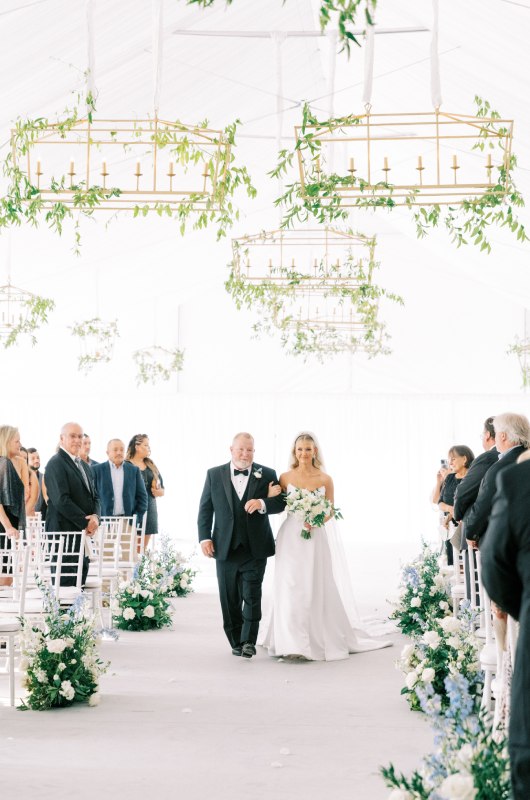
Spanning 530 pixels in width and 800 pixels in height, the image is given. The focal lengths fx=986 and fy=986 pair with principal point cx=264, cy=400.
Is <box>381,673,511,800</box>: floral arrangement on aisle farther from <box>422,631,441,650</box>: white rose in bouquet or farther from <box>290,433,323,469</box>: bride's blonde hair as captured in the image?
<box>290,433,323,469</box>: bride's blonde hair

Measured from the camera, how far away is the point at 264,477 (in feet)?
25.9

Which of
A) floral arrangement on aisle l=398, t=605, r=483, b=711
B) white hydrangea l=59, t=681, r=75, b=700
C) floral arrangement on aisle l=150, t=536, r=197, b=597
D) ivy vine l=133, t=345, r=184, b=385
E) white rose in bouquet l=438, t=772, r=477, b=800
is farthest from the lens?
ivy vine l=133, t=345, r=184, b=385

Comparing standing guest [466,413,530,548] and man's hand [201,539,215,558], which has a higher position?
standing guest [466,413,530,548]

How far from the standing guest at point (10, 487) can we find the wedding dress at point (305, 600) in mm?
2070

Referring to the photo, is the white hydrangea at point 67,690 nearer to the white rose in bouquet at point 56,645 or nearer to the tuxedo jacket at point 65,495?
the white rose in bouquet at point 56,645

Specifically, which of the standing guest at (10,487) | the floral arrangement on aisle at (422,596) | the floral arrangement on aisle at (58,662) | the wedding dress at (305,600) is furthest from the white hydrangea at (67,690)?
the floral arrangement on aisle at (422,596)

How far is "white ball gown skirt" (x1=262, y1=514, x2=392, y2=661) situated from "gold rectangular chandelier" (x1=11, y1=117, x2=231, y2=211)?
2.79 m

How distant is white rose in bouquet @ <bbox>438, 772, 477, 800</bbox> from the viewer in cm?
264

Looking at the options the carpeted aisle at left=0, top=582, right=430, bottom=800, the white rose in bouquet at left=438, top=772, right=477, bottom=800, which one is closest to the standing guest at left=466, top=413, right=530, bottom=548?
the carpeted aisle at left=0, top=582, right=430, bottom=800

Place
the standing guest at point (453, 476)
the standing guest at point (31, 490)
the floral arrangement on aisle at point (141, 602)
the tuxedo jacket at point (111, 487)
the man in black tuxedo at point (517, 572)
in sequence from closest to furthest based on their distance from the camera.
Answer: the man in black tuxedo at point (517, 572) < the floral arrangement on aisle at point (141, 602) < the standing guest at point (453, 476) < the standing guest at point (31, 490) < the tuxedo jacket at point (111, 487)

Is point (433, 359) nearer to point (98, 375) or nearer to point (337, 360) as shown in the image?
point (337, 360)

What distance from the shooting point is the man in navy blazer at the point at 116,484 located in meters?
10.1

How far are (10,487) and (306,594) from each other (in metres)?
2.46

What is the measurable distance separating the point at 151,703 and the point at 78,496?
2531 millimetres
